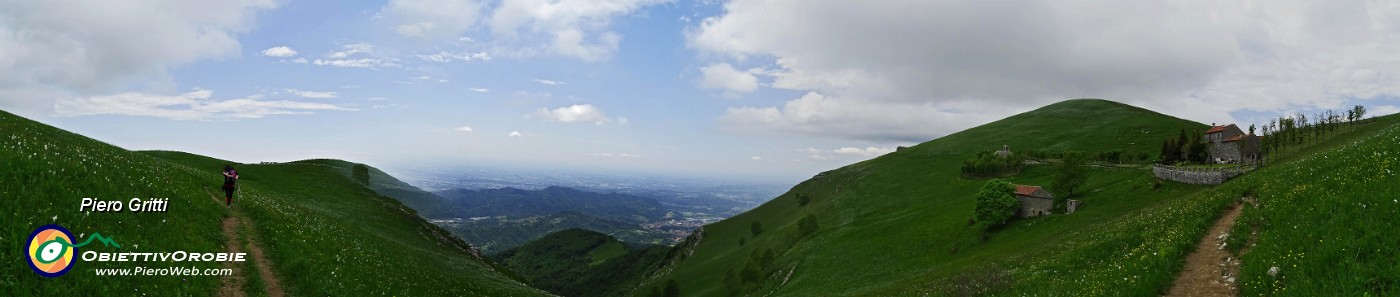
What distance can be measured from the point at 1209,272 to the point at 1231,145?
4331 inches

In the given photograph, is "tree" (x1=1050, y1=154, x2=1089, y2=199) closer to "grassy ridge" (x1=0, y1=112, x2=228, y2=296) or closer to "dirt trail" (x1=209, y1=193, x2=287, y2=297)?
"dirt trail" (x1=209, y1=193, x2=287, y2=297)

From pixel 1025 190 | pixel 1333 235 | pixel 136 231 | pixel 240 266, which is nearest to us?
pixel 1333 235

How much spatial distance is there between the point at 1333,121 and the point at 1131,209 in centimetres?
10243

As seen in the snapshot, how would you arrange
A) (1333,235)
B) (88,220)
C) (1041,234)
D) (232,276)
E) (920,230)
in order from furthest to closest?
(920,230)
(1041,234)
(232,276)
(88,220)
(1333,235)

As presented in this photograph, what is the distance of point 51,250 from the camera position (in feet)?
40.1

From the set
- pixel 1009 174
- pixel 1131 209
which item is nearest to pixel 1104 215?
pixel 1131 209

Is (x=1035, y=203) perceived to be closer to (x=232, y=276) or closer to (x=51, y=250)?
(x=232, y=276)

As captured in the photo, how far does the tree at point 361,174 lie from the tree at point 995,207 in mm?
122303

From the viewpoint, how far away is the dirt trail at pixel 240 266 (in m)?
15.6

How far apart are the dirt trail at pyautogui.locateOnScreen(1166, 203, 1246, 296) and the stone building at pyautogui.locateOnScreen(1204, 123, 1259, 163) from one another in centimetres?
9677

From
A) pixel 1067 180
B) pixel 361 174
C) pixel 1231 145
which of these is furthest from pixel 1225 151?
pixel 361 174

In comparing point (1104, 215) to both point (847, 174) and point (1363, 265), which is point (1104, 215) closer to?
point (1363, 265)

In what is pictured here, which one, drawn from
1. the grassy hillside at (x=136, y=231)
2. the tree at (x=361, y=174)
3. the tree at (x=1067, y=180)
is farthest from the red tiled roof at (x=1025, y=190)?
the tree at (x=361, y=174)

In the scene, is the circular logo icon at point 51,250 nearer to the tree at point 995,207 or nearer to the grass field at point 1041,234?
the grass field at point 1041,234
